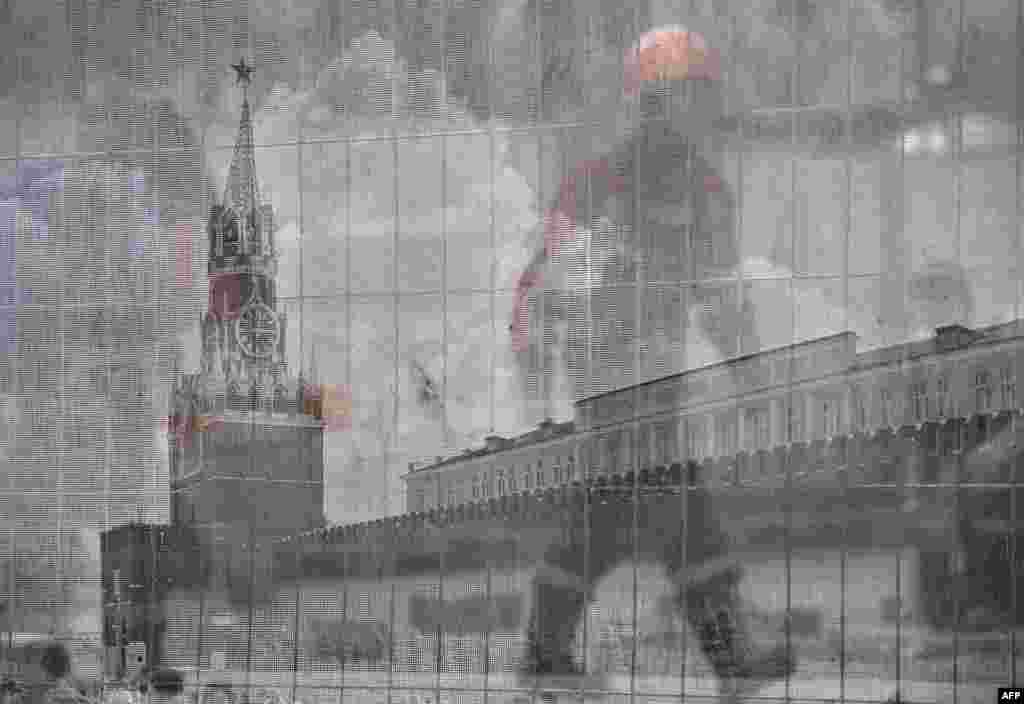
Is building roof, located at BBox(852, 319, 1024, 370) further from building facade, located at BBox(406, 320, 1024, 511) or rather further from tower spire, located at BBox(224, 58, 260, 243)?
tower spire, located at BBox(224, 58, 260, 243)

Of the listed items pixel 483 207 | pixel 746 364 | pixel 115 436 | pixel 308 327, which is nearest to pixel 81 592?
pixel 115 436

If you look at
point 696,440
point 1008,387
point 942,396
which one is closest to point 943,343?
point 942,396

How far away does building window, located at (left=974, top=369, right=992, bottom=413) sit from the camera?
55.0 ft

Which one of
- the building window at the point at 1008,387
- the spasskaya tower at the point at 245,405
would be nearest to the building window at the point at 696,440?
the building window at the point at 1008,387

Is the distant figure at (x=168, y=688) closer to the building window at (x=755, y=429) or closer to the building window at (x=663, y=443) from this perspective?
the building window at (x=663, y=443)

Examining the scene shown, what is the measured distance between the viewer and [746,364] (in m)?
17.5

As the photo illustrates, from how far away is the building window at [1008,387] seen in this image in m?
16.7

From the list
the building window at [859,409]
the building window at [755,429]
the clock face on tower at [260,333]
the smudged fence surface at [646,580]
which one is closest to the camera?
the smudged fence surface at [646,580]

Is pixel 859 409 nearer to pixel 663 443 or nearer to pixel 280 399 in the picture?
pixel 663 443

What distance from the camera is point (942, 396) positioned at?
1692cm

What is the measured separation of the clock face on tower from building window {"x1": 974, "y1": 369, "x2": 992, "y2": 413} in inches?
292

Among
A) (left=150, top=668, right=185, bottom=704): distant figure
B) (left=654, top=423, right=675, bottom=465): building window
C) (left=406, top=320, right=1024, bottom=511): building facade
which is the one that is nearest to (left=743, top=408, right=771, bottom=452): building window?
(left=406, top=320, right=1024, bottom=511): building facade

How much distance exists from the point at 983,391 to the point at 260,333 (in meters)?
7.66

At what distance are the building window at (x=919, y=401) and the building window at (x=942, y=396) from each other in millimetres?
106
